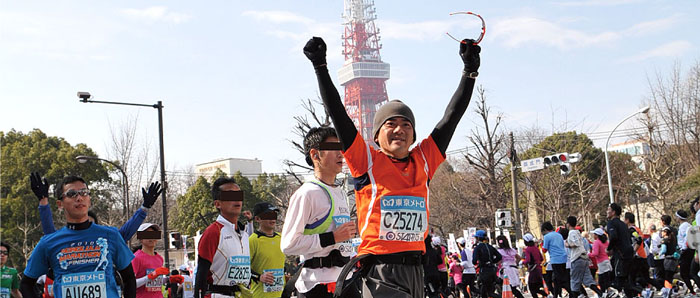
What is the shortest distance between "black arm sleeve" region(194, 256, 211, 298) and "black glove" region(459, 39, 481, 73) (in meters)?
2.96

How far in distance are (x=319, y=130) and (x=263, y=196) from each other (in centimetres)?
4993

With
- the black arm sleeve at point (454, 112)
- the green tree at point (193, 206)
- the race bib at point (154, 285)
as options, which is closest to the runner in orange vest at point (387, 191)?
the black arm sleeve at point (454, 112)

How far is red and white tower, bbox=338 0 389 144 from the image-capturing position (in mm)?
126188

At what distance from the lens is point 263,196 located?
54.3 metres

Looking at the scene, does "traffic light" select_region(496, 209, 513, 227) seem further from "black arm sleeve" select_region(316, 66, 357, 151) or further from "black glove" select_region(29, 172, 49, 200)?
"black arm sleeve" select_region(316, 66, 357, 151)

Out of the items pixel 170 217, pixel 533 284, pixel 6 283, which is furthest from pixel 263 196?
pixel 6 283

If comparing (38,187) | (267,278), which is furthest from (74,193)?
(267,278)

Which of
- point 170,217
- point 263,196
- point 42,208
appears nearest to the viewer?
point 42,208

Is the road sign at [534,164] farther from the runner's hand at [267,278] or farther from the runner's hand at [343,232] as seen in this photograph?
the runner's hand at [343,232]

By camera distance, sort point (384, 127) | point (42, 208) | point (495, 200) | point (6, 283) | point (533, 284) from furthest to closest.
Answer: point (495, 200)
point (533, 284)
point (6, 283)
point (42, 208)
point (384, 127)

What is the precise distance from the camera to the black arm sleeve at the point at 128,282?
5.11m

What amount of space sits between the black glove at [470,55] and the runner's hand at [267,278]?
316cm

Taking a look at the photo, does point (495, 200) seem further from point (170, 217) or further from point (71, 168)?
point (170, 217)

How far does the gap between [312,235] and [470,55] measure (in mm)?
1580
